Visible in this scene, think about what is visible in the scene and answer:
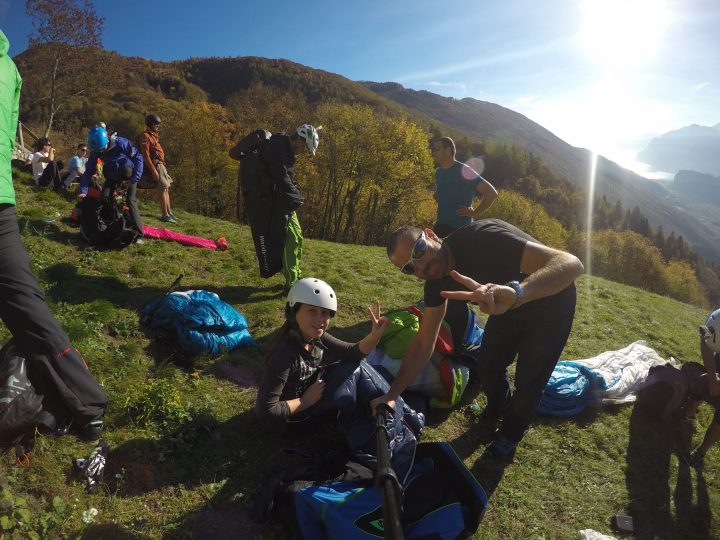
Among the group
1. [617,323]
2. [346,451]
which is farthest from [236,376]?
[617,323]

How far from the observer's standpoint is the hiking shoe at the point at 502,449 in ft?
14.9

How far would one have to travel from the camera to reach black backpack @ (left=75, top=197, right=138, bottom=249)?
A: 26.4 ft

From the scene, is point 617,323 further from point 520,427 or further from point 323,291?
point 323,291

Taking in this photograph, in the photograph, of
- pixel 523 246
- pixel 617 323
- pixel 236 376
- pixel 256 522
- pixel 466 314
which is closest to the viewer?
pixel 256 522

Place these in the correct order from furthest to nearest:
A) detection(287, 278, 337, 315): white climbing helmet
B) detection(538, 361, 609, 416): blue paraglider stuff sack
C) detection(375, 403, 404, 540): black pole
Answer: detection(538, 361, 609, 416): blue paraglider stuff sack → detection(287, 278, 337, 315): white climbing helmet → detection(375, 403, 404, 540): black pole

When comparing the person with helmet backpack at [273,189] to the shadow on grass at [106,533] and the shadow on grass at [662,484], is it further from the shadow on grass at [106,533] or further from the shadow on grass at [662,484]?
the shadow on grass at [662,484]

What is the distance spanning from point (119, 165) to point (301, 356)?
22.6ft

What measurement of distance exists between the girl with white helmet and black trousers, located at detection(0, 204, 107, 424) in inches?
61.0

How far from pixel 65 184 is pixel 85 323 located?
947 cm

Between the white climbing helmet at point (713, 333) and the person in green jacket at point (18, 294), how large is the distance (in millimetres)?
6932

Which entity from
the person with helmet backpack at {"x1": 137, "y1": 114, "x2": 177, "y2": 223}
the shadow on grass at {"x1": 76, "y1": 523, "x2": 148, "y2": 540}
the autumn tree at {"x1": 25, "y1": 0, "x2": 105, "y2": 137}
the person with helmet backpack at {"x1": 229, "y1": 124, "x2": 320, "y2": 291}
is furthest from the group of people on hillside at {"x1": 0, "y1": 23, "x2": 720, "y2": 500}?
the autumn tree at {"x1": 25, "y1": 0, "x2": 105, "y2": 137}

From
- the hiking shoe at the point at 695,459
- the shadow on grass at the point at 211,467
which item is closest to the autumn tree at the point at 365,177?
the hiking shoe at the point at 695,459

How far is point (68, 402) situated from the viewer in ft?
11.0

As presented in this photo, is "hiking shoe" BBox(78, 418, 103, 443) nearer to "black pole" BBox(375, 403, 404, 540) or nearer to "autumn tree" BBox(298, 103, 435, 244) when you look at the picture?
"black pole" BBox(375, 403, 404, 540)
